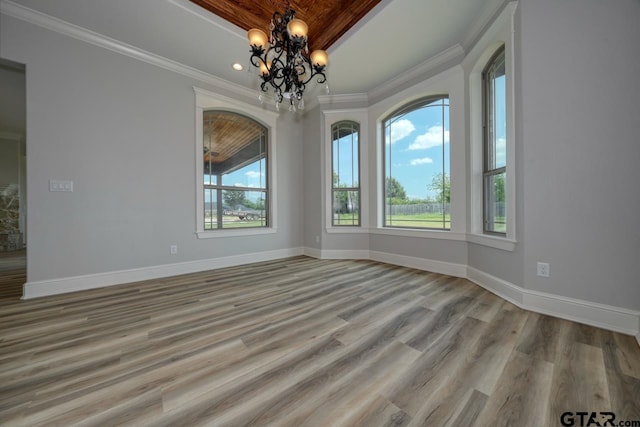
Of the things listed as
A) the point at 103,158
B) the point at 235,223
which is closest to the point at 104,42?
the point at 103,158

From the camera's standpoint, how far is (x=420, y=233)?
360 centimetres

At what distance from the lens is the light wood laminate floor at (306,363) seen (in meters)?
1.07

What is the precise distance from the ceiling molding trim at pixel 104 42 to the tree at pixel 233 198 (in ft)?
5.70

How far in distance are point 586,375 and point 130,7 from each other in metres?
4.86

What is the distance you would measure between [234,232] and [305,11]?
11.0ft

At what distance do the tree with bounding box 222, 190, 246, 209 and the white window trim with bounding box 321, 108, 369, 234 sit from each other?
1563 millimetres

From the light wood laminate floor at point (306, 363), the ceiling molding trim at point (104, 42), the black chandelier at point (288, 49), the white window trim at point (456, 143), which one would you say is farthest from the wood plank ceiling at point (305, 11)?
the light wood laminate floor at point (306, 363)

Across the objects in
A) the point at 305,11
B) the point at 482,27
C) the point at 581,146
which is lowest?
the point at 581,146

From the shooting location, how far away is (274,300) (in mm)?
2404

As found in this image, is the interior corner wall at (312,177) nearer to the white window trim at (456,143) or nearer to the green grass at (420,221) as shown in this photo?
the green grass at (420,221)

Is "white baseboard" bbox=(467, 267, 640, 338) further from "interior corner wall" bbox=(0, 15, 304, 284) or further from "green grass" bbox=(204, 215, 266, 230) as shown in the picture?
"interior corner wall" bbox=(0, 15, 304, 284)

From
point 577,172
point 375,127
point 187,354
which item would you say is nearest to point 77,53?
point 187,354

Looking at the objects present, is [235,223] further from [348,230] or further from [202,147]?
[348,230]

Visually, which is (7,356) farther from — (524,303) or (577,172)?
(577,172)
